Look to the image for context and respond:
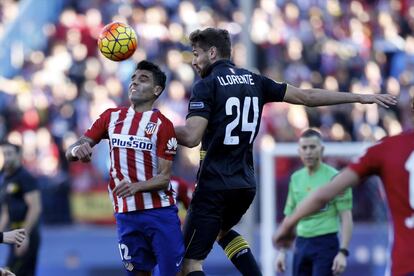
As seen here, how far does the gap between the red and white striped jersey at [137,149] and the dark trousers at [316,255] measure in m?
2.78

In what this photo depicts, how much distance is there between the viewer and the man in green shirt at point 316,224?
10039 mm

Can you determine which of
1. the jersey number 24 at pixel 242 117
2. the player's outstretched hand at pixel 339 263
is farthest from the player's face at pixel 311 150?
the jersey number 24 at pixel 242 117

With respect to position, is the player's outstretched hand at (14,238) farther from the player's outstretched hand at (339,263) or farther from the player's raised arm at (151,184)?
the player's outstretched hand at (339,263)

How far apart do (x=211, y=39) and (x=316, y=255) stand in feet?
9.96

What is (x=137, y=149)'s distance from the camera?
770 centimetres

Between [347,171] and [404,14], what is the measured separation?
16.7 m

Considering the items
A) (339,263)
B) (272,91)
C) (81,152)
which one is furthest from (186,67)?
(81,152)

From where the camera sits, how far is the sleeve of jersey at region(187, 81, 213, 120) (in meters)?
7.66

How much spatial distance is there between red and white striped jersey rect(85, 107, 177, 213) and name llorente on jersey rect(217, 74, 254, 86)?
53 cm

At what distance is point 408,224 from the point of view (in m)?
5.86

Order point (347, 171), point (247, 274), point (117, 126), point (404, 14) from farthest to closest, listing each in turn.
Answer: point (404, 14)
point (247, 274)
point (117, 126)
point (347, 171)

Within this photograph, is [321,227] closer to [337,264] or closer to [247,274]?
[337,264]

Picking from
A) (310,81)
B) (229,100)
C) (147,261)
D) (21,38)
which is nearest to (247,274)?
(147,261)

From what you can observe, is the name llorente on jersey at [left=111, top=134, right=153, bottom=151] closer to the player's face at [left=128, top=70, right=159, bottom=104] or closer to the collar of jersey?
the player's face at [left=128, top=70, right=159, bottom=104]
